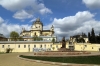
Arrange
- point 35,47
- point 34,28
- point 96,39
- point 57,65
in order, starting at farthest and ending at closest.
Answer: point 34,28 < point 96,39 < point 35,47 < point 57,65

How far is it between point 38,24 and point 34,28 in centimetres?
441

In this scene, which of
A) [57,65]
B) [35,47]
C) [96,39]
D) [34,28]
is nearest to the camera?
[57,65]

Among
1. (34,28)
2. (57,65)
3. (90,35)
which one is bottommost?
(57,65)

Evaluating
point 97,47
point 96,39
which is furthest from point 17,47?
point 96,39

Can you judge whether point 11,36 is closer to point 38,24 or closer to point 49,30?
point 38,24

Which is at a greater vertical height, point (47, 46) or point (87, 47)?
point (47, 46)

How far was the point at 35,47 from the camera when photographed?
225 ft

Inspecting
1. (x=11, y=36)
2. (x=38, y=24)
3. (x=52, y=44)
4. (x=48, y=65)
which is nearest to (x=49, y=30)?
(x=38, y=24)

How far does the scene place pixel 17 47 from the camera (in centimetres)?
6906

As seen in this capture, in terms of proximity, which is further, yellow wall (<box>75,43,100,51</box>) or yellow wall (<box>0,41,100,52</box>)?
yellow wall (<box>75,43,100,51</box>)

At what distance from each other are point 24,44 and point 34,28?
51.9 metres

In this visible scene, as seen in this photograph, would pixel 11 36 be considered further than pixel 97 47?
Yes

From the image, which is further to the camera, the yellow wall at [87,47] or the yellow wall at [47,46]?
the yellow wall at [87,47]

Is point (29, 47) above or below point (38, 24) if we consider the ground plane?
below
